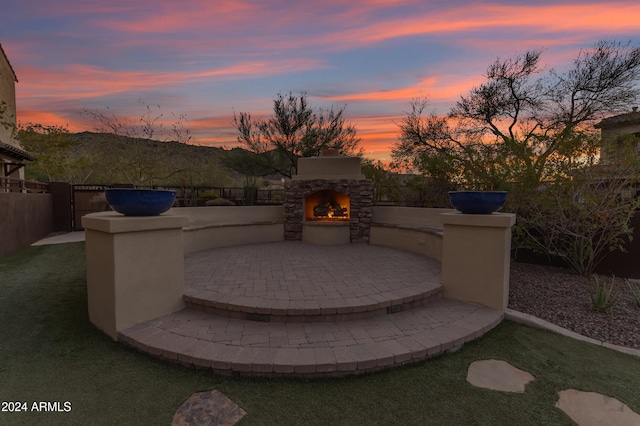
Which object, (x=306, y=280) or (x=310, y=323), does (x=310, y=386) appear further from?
(x=306, y=280)

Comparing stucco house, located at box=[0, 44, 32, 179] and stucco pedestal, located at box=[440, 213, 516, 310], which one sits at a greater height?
stucco house, located at box=[0, 44, 32, 179]

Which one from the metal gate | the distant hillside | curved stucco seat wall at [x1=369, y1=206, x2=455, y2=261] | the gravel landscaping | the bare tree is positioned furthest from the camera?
the distant hillside

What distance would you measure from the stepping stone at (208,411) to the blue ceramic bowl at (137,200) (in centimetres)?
216

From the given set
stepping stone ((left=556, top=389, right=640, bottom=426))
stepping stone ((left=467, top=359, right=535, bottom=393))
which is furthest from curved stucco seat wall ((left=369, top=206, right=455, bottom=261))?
stepping stone ((left=556, top=389, right=640, bottom=426))

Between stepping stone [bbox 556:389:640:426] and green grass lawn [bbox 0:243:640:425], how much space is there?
0.26ft

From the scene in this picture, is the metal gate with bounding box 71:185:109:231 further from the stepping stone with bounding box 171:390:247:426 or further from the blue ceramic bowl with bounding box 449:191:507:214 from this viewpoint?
the blue ceramic bowl with bounding box 449:191:507:214

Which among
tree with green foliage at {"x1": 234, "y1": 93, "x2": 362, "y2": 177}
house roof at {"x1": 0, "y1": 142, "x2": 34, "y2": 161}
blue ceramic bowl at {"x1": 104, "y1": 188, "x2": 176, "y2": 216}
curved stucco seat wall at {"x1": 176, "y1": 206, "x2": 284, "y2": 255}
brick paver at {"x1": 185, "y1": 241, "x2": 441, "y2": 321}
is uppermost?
tree with green foliage at {"x1": 234, "y1": 93, "x2": 362, "y2": 177}

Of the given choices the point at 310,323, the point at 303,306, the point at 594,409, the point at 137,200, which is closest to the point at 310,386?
the point at 310,323

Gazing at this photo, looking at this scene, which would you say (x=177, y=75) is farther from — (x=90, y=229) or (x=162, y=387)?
(x=162, y=387)

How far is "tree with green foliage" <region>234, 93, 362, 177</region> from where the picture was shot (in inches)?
626

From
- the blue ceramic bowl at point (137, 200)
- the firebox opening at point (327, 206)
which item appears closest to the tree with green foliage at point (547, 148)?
the firebox opening at point (327, 206)

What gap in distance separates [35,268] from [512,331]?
8.61m

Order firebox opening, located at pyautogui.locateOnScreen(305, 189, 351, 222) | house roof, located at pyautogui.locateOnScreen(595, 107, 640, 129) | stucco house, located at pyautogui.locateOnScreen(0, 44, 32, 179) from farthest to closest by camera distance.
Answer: house roof, located at pyautogui.locateOnScreen(595, 107, 640, 129)
stucco house, located at pyautogui.locateOnScreen(0, 44, 32, 179)
firebox opening, located at pyautogui.locateOnScreen(305, 189, 351, 222)

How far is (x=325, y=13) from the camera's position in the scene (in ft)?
24.4
